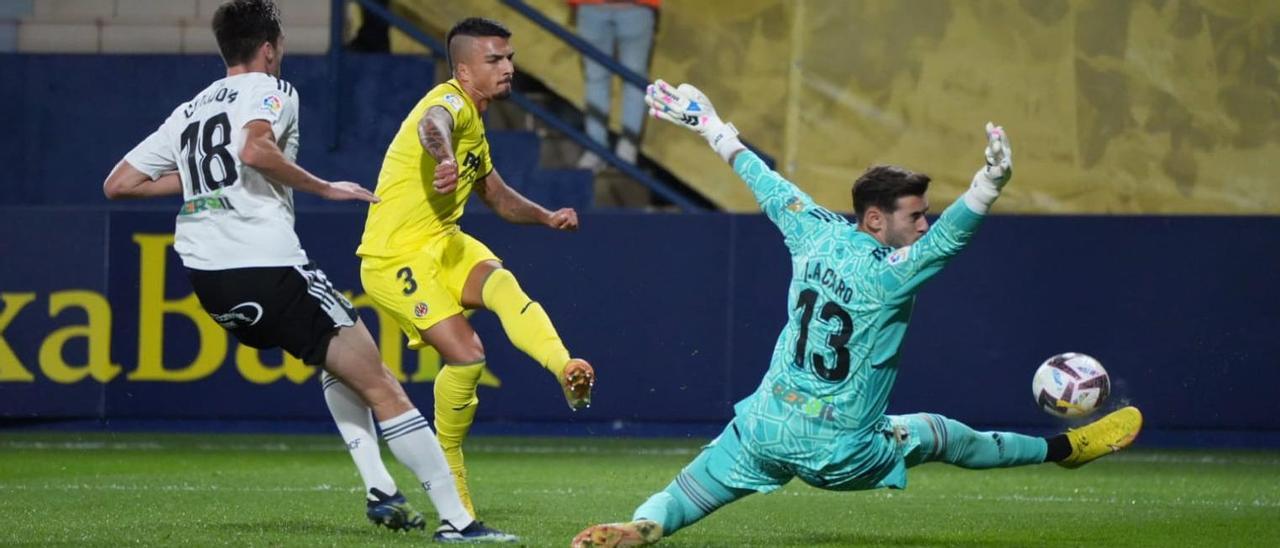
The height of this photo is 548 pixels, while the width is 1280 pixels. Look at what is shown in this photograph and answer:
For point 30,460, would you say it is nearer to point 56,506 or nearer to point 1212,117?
point 56,506

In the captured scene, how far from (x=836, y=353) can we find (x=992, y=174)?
0.79 m

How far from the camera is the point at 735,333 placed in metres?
11.4

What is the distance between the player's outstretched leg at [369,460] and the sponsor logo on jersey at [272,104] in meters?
0.91

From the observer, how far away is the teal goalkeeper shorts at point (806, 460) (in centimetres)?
575

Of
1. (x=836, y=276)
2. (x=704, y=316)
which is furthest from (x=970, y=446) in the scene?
(x=704, y=316)

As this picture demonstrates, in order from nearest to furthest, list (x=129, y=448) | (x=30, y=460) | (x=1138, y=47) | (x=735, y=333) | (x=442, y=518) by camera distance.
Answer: (x=442, y=518) → (x=30, y=460) → (x=129, y=448) → (x=735, y=333) → (x=1138, y=47)

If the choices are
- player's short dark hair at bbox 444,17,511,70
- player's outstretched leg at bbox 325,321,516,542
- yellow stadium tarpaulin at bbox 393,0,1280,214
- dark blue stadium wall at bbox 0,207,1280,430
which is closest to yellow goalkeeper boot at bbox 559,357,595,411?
player's outstretched leg at bbox 325,321,516,542

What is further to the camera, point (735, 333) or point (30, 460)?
point (735, 333)

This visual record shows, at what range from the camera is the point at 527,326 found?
6664 mm

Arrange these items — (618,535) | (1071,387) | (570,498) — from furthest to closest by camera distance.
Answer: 1. (570,498)
2. (1071,387)
3. (618,535)

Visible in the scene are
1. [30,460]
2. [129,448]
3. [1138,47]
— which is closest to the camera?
[30,460]

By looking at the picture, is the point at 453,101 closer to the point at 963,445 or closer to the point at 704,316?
the point at 963,445

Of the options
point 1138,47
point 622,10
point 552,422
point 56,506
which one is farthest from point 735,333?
point 56,506

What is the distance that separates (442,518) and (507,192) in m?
1.67
